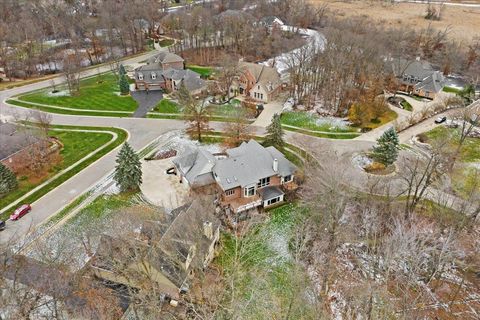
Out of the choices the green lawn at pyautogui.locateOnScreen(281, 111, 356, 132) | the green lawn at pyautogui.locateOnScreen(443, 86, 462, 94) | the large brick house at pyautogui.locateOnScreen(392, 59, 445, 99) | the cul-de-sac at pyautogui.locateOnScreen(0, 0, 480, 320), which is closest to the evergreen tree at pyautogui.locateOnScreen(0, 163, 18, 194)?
the cul-de-sac at pyautogui.locateOnScreen(0, 0, 480, 320)

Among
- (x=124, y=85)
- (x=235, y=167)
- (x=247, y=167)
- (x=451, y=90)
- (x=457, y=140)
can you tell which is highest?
(x=124, y=85)

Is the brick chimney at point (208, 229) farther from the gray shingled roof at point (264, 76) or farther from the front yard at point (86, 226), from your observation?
the gray shingled roof at point (264, 76)

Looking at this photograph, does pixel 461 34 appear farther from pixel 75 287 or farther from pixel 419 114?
pixel 75 287

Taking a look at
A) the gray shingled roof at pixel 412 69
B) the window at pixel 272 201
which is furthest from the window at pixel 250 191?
the gray shingled roof at pixel 412 69

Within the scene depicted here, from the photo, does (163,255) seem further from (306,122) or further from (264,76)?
(264,76)

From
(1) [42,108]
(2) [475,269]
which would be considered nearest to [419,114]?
(2) [475,269]

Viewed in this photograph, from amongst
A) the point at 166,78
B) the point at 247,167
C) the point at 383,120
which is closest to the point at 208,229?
the point at 247,167

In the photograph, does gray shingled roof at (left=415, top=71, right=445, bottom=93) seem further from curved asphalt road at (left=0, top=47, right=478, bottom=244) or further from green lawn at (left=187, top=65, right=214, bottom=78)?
green lawn at (left=187, top=65, right=214, bottom=78)
